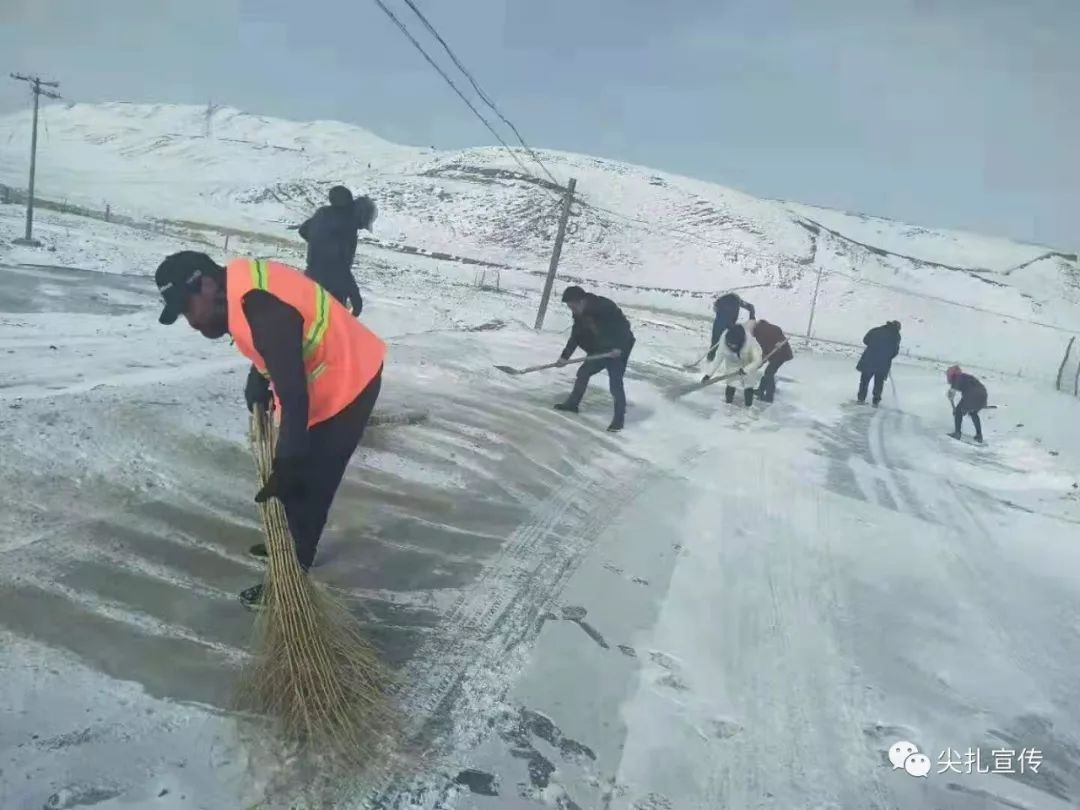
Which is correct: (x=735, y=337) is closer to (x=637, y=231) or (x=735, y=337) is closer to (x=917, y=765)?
(x=917, y=765)

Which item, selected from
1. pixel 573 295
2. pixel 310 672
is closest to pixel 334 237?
pixel 573 295

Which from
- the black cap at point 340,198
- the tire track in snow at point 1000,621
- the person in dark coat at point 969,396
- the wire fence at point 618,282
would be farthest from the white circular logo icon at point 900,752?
the wire fence at point 618,282

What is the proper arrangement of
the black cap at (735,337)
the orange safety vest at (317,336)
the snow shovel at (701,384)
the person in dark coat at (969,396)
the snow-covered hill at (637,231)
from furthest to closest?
1. the snow-covered hill at (637,231)
2. the person in dark coat at (969,396)
3. the snow shovel at (701,384)
4. the black cap at (735,337)
5. the orange safety vest at (317,336)

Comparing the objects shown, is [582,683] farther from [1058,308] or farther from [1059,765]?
[1058,308]

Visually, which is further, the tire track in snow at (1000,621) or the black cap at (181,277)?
the tire track in snow at (1000,621)

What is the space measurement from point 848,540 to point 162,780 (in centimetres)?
492

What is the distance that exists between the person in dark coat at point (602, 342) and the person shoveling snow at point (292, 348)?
520 cm

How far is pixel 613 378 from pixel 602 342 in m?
0.43

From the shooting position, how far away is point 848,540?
5965 mm

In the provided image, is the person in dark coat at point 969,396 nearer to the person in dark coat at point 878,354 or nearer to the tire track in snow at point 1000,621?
the person in dark coat at point 878,354

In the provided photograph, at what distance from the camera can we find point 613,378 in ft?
27.8

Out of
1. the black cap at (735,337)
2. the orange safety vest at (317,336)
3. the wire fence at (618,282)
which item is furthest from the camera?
the wire fence at (618,282)

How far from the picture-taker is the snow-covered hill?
163 feet

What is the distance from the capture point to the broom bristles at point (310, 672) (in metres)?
2.68
